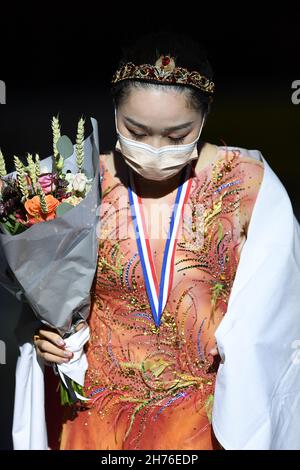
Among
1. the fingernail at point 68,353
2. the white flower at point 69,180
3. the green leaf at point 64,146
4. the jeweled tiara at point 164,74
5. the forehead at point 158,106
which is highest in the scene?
the jeweled tiara at point 164,74

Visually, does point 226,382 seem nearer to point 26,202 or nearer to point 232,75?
point 26,202

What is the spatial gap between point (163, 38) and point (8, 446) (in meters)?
2.44

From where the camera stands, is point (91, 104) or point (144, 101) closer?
point (144, 101)

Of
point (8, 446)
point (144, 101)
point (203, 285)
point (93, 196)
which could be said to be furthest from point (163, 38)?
point (8, 446)

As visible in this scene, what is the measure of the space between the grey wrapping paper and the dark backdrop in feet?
14.5

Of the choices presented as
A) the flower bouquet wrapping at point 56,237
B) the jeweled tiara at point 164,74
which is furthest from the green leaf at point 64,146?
the jeweled tiara at point 164,74

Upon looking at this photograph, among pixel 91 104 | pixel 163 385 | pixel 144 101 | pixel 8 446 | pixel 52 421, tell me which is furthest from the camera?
pixel 91 104

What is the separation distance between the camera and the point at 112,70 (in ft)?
29.5

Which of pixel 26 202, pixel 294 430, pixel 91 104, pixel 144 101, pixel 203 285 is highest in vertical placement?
pixel 144 101

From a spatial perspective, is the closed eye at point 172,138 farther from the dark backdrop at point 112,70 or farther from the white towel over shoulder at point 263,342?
the dark backdrop at point 112,70

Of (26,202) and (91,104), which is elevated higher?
(26,202)

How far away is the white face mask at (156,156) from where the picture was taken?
3.35m

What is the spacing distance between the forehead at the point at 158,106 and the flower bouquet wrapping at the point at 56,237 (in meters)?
0.20

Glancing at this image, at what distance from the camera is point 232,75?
9250 mm
